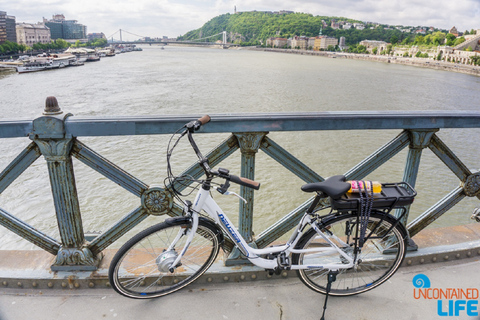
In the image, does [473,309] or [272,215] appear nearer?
[473,309]

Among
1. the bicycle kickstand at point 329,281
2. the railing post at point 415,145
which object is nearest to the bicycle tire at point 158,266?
the bicycle kickstand at point 329,281

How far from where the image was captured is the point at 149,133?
196 cm

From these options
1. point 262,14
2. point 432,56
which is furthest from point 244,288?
point 262,14

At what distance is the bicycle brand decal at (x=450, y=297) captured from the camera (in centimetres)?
211

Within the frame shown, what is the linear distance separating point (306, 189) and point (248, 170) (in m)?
0.44

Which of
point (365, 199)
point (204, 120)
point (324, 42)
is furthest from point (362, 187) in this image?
point (324, 42)

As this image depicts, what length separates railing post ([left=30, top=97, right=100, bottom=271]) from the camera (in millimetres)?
1888

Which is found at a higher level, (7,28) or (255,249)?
(7,28)

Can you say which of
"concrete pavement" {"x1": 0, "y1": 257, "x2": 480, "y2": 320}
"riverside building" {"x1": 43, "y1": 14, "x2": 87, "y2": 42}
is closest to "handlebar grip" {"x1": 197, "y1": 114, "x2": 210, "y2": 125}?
"concrete pavement" {"x1": 0, "y1": 257, "x2": 480, "y2": 320}

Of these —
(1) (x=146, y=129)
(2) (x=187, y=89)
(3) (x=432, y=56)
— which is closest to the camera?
(1) (x=146, y=129)

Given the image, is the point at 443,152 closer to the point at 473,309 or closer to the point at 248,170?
the point at 473,309

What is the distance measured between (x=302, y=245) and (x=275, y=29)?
165 metres

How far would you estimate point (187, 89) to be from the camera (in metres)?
25.2

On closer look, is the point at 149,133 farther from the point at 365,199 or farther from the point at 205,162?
the point at 365,199
